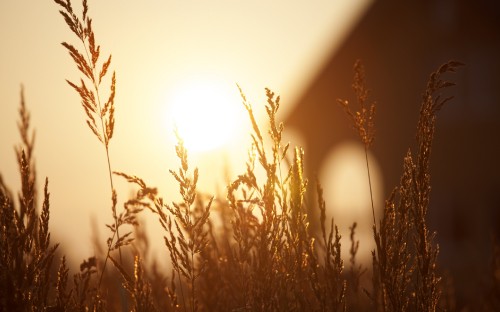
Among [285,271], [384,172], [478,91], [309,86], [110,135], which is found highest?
[309,86]

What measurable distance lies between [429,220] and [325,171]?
175 inches

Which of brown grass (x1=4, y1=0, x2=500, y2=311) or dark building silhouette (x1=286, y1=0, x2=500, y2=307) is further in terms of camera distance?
dark building silhouette (x1=286, y1=0, x2=500, y2=307)

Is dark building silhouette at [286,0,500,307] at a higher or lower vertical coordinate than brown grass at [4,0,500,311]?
higher

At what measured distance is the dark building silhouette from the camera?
738 inches

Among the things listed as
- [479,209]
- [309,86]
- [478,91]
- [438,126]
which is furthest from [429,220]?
[309,86]

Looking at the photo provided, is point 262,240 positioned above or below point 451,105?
below

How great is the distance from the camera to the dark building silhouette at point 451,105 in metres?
18.7

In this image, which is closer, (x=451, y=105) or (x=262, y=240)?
(x=262, y=240)

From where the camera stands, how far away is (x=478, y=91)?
18781 millimetres

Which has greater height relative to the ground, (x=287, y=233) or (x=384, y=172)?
(x=384, y=172)

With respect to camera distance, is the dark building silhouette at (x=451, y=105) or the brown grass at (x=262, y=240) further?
the dark building silhouette at (x=451, y=105)

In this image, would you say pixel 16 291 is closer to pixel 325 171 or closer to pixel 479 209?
pixel 479 209

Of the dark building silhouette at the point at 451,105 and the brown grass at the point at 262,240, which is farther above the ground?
the dark building silhouette at the point at 451,105

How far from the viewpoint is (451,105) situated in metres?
19.1
